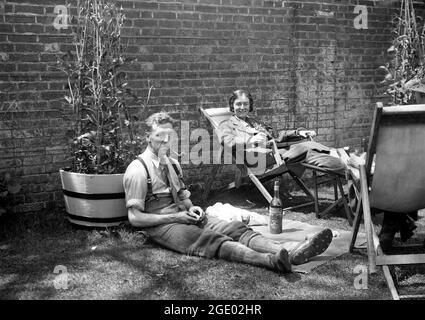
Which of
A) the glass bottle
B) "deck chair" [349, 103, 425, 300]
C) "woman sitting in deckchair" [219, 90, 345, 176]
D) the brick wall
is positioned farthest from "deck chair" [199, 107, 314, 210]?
"deck chair" [349, 103, 425, 300]

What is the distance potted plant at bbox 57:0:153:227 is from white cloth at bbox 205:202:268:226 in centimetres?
82

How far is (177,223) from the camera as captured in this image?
4.16 meters

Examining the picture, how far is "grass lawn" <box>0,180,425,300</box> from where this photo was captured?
3457 mm

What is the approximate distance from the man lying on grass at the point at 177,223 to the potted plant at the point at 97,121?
423 mm

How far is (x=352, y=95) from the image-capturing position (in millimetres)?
7547

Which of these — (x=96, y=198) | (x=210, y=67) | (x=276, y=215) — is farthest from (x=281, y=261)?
(x=210, y=67)

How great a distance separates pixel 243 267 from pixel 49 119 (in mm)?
2506

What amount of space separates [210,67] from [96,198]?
2.37m

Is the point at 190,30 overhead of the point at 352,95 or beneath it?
overhead

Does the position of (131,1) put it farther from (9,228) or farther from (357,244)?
(357,244)

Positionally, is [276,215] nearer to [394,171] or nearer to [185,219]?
[185,219]

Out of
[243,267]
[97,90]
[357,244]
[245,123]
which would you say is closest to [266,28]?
[245,123]

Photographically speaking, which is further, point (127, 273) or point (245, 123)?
point (245, 123)

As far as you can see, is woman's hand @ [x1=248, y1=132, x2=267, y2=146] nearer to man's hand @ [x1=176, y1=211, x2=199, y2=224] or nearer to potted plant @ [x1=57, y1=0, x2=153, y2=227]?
potted plant @ [x1=57, y1=0, x2=153, y2=227]
